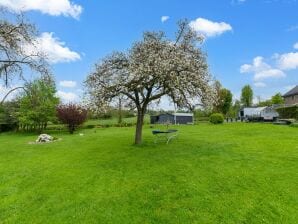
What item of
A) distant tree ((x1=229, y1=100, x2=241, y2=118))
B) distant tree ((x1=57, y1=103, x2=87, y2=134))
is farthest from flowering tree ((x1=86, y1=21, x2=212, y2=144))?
distant tree ((x1=229, y1=100, x2=241, y2=118))

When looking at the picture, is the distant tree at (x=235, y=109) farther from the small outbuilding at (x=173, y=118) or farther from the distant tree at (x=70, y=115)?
the distant tree at (x=70, y=115)

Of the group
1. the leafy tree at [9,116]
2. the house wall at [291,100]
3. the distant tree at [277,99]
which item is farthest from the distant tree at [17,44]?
the distant tree at [277,99]

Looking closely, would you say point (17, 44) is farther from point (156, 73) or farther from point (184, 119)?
point (184, 119)

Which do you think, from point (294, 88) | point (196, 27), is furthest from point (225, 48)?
point (294, 88)

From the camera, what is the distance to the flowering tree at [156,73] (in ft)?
41.9

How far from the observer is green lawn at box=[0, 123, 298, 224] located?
7027 millimetres

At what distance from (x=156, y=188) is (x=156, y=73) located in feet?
18.5

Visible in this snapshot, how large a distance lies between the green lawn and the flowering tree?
2.97 m

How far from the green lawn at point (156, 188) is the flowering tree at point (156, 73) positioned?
2972mm

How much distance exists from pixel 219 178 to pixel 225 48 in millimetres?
13285

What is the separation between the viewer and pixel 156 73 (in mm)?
12469

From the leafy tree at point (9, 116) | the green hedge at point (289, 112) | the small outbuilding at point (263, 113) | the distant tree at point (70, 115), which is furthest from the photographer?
the small outbuilding at point (263, 113)

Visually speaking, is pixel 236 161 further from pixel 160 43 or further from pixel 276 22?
pixel 276 22

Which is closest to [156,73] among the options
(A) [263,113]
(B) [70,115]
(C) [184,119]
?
(B) [70,115]
